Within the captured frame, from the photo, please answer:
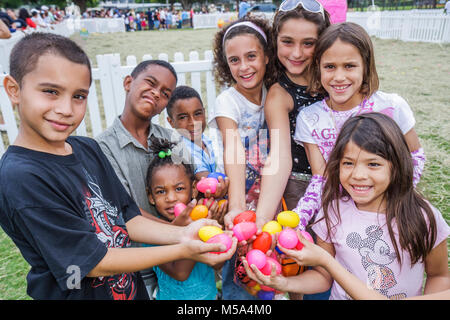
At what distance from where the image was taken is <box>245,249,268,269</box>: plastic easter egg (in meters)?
1.73

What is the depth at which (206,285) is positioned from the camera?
2248 mm

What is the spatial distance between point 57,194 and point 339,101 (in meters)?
1.76

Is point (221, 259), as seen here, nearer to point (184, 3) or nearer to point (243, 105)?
point (243, 105)

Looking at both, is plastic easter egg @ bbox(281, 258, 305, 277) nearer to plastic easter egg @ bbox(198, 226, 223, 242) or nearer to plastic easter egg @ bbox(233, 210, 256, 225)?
plastic easter egg @ bbox(233, 210, 256, 225)

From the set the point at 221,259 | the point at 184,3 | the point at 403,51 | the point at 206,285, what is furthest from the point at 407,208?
the point at 184,3

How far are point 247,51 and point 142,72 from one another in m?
0.91

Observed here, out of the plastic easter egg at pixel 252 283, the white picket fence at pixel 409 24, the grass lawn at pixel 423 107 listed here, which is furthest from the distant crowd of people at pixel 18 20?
the white picket fence at pixel 409 24

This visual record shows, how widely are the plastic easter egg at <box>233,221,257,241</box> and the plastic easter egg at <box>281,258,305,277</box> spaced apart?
13.2 inches

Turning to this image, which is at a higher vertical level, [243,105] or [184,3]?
[184,3]

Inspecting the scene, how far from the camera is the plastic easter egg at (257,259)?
173 centimetres

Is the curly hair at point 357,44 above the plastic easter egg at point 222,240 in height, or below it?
above

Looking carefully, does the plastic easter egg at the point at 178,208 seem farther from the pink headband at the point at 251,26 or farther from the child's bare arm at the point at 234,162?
the pink headband at the point at 251,26

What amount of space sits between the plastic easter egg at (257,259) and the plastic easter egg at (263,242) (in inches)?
3.2

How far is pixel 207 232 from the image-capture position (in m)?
1.78
